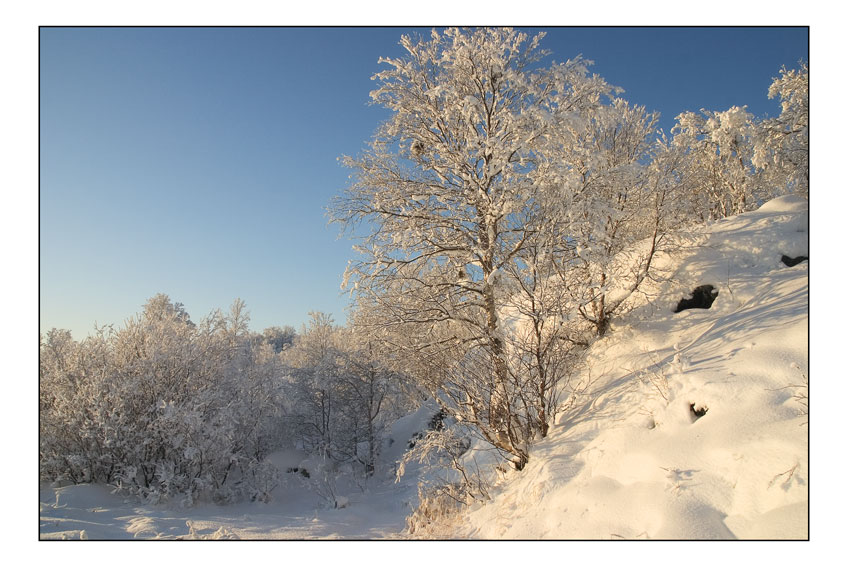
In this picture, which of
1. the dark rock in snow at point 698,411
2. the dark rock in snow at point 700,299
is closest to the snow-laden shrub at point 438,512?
the dark rock in snow at point 698,411

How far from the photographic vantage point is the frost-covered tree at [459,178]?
25.3 feet

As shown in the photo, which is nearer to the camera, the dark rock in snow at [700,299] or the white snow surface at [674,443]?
the white snow surface at [674,443]

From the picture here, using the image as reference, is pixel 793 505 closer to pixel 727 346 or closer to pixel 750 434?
pixel 750 434

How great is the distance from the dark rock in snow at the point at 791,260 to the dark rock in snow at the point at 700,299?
156 cm

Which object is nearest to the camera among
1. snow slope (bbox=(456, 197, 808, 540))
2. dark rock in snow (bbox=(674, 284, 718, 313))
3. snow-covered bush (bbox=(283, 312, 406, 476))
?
snow slope (bbox=(456, 197, 808, 540))

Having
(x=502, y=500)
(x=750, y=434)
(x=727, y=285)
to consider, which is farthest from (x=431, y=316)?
(x=727, y=285)

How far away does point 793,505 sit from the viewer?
3406 millimetres

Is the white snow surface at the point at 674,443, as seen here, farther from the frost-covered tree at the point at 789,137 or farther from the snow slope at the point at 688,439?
the frost-covered tree at the point at 789,137

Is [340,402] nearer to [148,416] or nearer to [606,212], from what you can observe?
[148,416]

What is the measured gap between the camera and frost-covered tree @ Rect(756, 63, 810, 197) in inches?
438

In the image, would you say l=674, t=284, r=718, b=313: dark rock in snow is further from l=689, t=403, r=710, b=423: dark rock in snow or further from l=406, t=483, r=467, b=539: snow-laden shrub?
l=406, t=483, r=467, b=539: snow-laden shrub

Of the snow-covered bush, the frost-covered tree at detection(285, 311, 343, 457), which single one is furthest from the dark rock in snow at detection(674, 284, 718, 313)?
the frost-covered tree at detection(285, 311, 343, 457)

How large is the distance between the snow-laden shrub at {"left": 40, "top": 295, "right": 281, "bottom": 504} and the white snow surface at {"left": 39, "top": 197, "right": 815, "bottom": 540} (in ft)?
3.00
